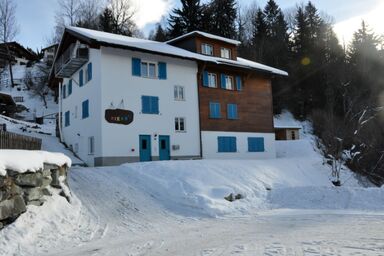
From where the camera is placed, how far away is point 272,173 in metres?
23.7

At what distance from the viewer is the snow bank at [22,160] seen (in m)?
8.09

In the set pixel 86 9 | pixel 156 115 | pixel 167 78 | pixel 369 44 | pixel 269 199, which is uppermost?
pixel 86 9

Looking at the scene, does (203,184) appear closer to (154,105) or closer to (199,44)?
(154,105)

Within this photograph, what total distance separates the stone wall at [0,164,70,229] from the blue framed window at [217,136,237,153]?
64.6ft

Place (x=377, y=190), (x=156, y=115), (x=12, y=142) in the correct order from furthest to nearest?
(x=156, y=115), (x=377, y=190), (x=12, y=142)

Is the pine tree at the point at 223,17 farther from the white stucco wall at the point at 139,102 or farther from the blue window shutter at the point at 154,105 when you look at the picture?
the blue window shutter at the point at 154,105

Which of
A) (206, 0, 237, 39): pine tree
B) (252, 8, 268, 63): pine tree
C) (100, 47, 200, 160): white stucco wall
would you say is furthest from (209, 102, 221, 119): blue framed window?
(252, 8, 268, 63): pine tree

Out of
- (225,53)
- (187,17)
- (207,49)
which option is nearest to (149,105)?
(207,49)

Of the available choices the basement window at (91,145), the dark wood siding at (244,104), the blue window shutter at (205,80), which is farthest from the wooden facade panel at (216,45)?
the basement window at (91,145)

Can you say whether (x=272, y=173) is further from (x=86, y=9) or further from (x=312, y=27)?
(x=86, y=9)

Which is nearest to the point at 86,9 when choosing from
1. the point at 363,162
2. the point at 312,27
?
the point at 312,27

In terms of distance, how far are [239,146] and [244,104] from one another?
356cm

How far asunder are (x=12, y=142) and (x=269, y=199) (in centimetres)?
963

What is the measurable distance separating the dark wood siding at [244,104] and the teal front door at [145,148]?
4680mm
